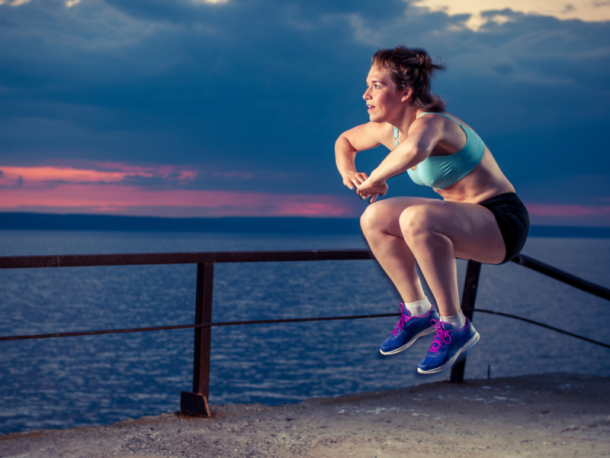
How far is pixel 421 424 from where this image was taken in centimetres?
339

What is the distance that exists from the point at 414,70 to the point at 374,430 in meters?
2.20

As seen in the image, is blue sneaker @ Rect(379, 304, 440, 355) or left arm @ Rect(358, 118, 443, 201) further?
blue sneaker @ Rect(379, 304, 440, 355)

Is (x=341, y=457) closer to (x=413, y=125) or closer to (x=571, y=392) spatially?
(x=413, y=125)

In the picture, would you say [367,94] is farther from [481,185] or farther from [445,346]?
[445,346]

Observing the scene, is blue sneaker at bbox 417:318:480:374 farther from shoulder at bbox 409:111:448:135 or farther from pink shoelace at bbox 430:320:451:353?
shoulder at bbox 409:111:448:135

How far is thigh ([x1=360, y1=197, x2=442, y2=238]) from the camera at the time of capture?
1935mm

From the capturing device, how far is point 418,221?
1.79 meters

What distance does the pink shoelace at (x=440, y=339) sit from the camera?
6.42ft

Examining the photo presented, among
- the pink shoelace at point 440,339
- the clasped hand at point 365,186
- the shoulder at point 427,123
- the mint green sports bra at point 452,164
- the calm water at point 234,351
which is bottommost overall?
the calm water at point 234,351

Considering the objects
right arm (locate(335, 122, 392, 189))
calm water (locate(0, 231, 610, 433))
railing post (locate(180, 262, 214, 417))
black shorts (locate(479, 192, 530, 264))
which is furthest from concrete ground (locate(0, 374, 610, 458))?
calm water (locate(0, 231, 610, 433))

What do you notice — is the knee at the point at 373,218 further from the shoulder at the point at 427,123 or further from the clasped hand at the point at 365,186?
the shoulder at the point at 427,123

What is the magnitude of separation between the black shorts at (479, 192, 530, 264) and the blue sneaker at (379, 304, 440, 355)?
14.3 inches

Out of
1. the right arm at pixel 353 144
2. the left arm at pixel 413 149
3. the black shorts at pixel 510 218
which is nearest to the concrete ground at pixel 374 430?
the black shorts at pixel 510 218

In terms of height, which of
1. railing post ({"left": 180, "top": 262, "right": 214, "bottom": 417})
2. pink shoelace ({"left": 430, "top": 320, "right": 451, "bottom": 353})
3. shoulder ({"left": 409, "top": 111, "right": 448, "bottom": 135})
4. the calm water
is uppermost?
shoulder ({"left": 409, "top": 111, "right": 448, "bottom": 135})
